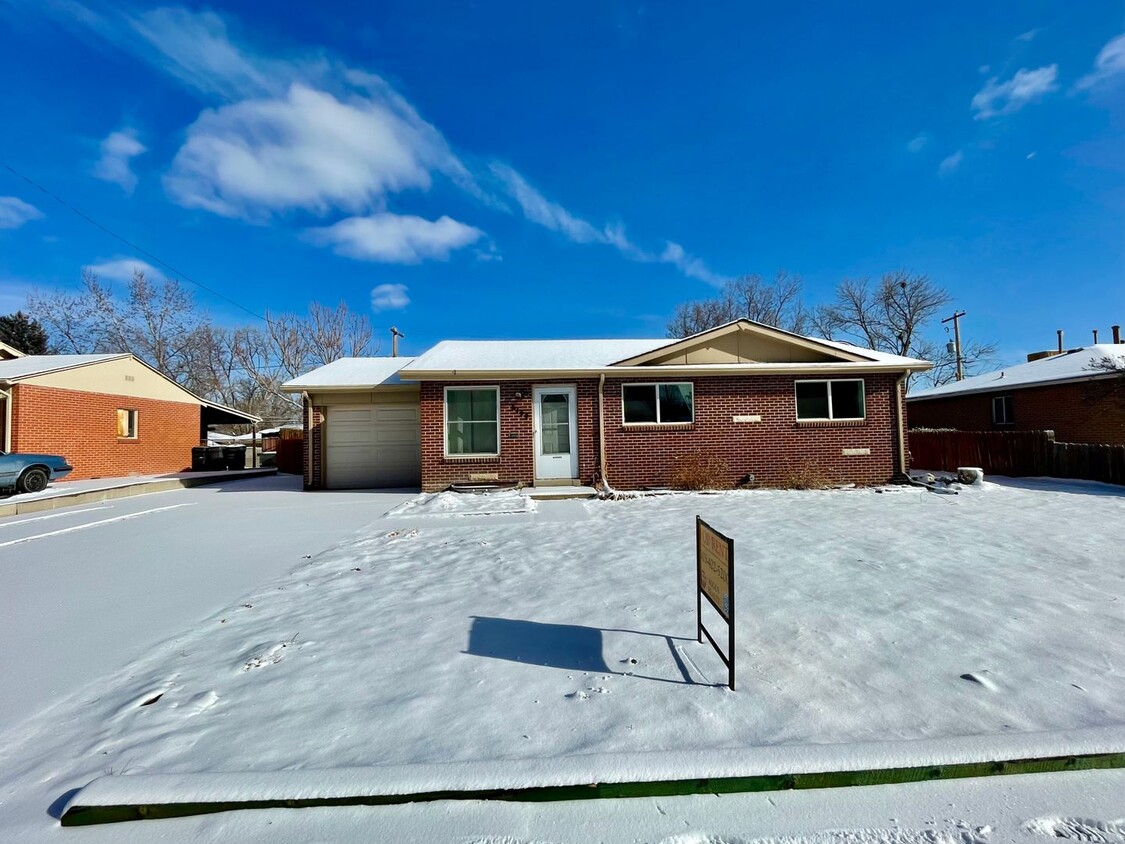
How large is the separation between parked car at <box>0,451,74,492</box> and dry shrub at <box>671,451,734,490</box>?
49.2 ft

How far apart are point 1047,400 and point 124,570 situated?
22968mm

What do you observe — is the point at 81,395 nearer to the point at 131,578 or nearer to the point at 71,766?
the point at 131,578

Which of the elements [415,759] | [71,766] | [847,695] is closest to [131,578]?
[71,766]

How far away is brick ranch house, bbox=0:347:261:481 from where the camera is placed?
44.8 feet

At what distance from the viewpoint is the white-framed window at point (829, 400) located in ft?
37.3

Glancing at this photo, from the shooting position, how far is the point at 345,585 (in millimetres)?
4758

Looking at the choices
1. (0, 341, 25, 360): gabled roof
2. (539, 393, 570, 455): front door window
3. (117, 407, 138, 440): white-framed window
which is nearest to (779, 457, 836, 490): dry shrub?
(539, 393, 570, 455): front door window

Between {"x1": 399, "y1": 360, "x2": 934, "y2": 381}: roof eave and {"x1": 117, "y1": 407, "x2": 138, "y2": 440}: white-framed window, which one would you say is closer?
{"x1": 399, "y1": 360, "x2": 934, "y2": 381}: roof eave

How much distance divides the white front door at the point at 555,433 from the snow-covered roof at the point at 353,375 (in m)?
3.73

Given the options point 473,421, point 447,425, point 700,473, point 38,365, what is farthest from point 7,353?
point 700,473

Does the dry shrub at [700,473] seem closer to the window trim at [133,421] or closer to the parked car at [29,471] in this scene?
the parked car at [29,471]

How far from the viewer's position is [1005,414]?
1731 centimetres

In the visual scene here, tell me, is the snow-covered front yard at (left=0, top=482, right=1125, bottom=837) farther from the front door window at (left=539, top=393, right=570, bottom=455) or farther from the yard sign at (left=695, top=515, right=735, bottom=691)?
the front door window at (left=539, top=393, right=570, bottom=455)

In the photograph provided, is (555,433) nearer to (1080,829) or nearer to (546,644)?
(546,644)
